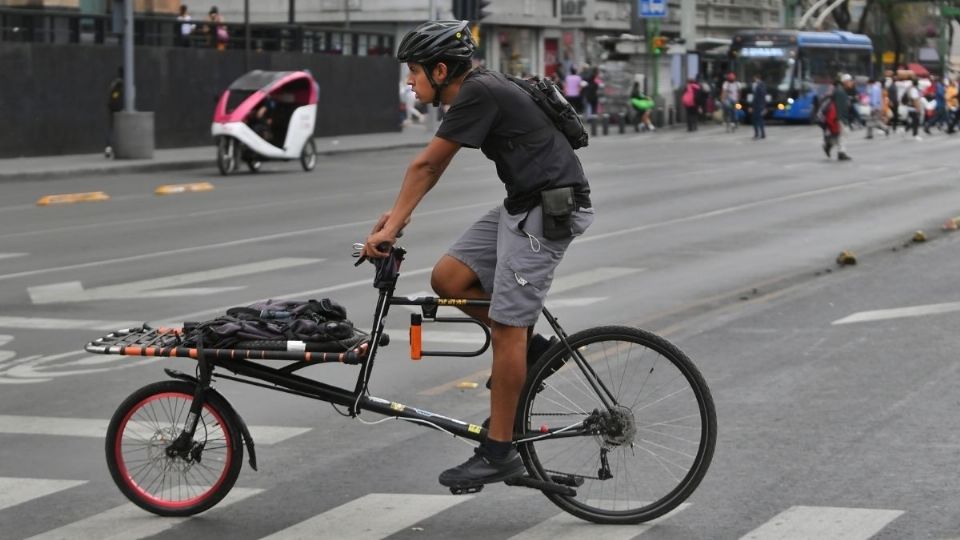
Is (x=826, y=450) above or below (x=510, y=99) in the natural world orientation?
below

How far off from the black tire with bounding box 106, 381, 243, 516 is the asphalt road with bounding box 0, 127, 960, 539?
96 mm

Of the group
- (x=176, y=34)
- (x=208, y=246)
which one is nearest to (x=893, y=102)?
(x=176, y=34)

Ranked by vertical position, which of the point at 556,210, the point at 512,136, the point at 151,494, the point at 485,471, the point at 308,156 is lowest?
the point at 308,156

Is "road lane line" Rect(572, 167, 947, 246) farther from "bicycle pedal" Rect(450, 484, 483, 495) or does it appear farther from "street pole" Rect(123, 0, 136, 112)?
"street pole" Rect(123, 0, 136, 112)

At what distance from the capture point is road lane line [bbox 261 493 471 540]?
6180 millimetres

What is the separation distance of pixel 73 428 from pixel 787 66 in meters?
53.1

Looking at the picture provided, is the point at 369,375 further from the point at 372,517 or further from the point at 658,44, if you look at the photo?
the point at 658,44

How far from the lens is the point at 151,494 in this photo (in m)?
6.49

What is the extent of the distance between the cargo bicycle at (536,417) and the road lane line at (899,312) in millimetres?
5719

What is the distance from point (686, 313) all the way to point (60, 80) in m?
23.1

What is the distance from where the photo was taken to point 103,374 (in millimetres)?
9703

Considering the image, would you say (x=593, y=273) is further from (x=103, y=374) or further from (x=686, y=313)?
(x=103, y=374)

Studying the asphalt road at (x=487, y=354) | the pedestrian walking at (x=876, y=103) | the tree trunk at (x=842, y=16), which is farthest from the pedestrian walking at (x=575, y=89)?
the tree trunk at (x=842, y=16)

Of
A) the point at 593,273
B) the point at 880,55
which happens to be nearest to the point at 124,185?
the point at 593,273
